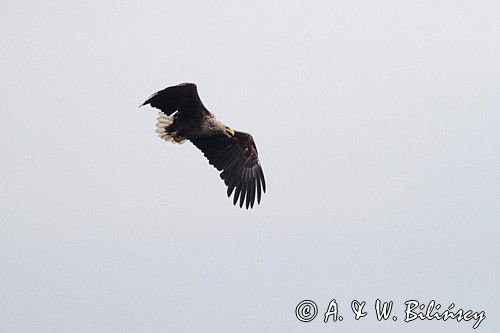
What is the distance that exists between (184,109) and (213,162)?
112cm

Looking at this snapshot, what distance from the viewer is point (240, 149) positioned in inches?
560

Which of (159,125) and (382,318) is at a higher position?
(159,125)

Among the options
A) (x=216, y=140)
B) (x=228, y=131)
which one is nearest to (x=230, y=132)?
(x=228, y=131)

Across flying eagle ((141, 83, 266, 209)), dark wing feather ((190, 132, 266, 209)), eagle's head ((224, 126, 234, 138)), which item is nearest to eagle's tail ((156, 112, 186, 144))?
flying eagle ((141, 83, 266, 209))

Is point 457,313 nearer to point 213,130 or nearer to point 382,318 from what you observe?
point 382,318

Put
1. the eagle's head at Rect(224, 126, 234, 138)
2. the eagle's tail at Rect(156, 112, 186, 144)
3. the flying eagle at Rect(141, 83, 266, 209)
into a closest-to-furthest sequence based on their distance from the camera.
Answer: the flying eagle at Rect(141, 83, 266, 209)
the eagle's head at Rect(224, 126, 234, 138)
the eagle's tail at Rect(156, 112, 186, 144)

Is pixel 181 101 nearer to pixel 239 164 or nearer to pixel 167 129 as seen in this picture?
pixel 167 129

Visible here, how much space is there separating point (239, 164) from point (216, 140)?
51cm

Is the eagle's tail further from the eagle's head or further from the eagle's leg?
the eagle's head

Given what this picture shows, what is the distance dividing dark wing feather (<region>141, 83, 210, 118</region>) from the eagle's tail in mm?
350

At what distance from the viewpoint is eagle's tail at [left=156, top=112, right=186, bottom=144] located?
13.8 m

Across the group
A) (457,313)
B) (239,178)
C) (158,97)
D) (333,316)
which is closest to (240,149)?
(239,178)

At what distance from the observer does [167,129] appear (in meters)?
13.9

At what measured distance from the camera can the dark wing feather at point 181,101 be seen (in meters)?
12.9
